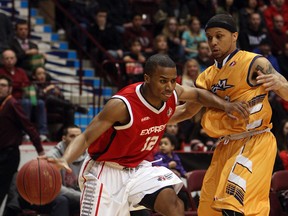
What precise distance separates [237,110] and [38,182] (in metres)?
2.10

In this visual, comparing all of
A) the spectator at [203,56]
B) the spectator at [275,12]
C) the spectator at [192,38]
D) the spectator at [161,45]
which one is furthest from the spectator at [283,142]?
the spectator at [275,12]

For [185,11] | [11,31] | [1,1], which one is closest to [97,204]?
[11,31]

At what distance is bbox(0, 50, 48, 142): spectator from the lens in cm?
1160

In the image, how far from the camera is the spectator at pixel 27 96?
1160 cm

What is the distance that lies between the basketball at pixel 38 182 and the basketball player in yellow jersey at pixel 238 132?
1561 millimetres

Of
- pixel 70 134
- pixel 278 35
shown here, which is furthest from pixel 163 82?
pixel 278 35

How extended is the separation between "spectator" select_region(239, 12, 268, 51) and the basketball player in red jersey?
825 centimetres

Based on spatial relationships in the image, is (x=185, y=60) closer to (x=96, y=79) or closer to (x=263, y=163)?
(x=96, y=79)

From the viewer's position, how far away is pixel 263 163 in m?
6.95

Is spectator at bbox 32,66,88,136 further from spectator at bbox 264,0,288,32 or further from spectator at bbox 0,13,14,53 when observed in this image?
spectator at bbox 264,0,288,32

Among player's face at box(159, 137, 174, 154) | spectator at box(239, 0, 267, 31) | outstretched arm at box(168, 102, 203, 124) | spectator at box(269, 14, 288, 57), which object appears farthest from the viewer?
spectator at box(269, 14, 288, 57)

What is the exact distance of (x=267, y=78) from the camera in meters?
6.86

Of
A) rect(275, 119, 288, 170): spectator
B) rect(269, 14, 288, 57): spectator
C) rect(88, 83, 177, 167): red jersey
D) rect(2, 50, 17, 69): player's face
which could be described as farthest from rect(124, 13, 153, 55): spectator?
rect(88, 83, 177, 167): red jersey

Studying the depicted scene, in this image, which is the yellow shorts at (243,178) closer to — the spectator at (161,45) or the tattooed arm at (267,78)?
the tattooed arm at (267,78)
